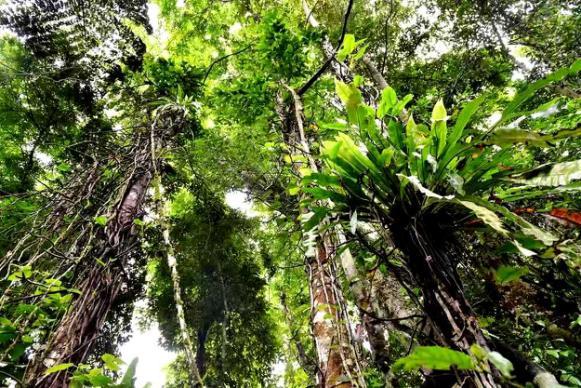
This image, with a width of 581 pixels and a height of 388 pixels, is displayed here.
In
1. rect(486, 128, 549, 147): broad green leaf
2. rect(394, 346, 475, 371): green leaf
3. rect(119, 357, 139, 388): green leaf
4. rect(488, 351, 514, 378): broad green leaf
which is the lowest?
rect(488, 351, 514, 378): broad green leaf

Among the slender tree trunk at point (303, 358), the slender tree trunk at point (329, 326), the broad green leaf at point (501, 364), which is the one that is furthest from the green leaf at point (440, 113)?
the slender tree trunk at point (303, 358)

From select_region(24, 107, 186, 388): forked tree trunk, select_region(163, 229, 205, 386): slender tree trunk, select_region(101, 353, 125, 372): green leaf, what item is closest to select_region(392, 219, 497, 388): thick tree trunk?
select_region(163, 229, 205, 386): slender tree trunk

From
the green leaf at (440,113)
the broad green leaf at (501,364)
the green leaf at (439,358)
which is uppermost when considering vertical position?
the green leaf at (440,113)

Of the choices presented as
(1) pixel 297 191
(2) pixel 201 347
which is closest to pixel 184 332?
(1) pixel 297 191

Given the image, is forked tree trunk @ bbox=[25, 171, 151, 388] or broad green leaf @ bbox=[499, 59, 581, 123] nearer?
broad green leaf @ bbox=[499, 59, 581, 123]

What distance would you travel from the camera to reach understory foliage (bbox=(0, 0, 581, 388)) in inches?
52.8

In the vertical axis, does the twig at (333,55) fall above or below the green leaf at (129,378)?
above

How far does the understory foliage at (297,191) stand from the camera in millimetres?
1341

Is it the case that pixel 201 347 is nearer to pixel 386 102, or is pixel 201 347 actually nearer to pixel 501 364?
pixel 386 102

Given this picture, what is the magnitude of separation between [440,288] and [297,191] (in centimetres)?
95

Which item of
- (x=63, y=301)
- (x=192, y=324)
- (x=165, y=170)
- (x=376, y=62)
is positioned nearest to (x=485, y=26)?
(x=376, y=62)

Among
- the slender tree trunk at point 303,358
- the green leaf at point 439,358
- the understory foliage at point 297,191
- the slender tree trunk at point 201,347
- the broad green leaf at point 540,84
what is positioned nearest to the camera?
the green leaf at point 439,358

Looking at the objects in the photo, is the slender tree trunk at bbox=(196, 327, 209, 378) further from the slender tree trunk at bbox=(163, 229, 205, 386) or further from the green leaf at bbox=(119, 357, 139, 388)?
the green leaf at bbox=(119, 357, 139, 388)

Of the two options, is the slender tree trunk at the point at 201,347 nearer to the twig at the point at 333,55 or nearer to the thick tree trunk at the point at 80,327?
the thick tree trunk at the point at 80,327
